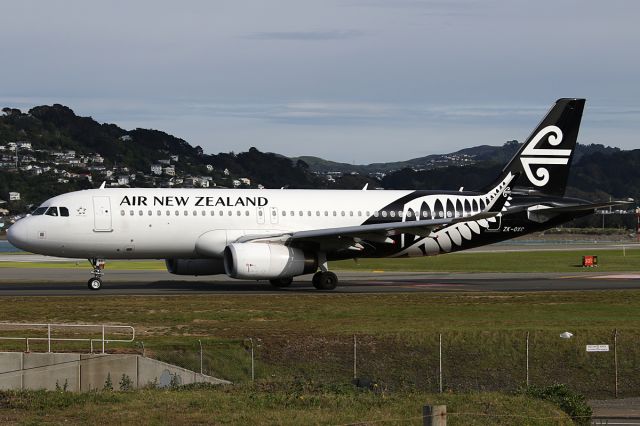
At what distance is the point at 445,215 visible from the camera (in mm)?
52438

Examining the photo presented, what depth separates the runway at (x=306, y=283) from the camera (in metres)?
48.4

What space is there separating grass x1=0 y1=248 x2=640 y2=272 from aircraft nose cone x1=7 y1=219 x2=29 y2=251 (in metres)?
24.4

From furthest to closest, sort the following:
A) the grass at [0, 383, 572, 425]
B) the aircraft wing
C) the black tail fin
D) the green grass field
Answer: the black tail fin → the aircraft wing → the green grass field → the grass at [0, 383, 572, 425]

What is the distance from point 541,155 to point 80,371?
32.6 m

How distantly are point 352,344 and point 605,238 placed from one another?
134m

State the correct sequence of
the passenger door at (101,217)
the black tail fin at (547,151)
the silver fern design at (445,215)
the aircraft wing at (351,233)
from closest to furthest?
the passenger door at (101,217) → the aircraft wing at (351,233) → the silver fern design at (445,215) → the black tail fin at (547,151)

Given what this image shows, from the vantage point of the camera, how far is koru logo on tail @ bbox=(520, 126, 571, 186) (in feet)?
180

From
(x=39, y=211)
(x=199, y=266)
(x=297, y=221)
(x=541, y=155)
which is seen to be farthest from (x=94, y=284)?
(x=541, y=155)

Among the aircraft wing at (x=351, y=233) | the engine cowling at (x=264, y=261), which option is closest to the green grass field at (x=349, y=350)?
the engine cowling at (x=264, y=261)

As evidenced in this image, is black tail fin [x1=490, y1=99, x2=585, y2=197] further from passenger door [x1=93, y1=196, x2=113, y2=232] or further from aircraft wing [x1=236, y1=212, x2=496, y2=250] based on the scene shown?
passenger door [x1=93, y1=196, x2=113, y2=232]

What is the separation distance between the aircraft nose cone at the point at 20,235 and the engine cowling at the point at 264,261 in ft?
27.9

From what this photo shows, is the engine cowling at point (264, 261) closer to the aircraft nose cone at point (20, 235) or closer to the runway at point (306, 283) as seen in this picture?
the runway at point (306, 283)

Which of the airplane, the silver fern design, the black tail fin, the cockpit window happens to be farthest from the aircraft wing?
the cockpit window

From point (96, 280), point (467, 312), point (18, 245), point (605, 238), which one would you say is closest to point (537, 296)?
point (467, 312)
